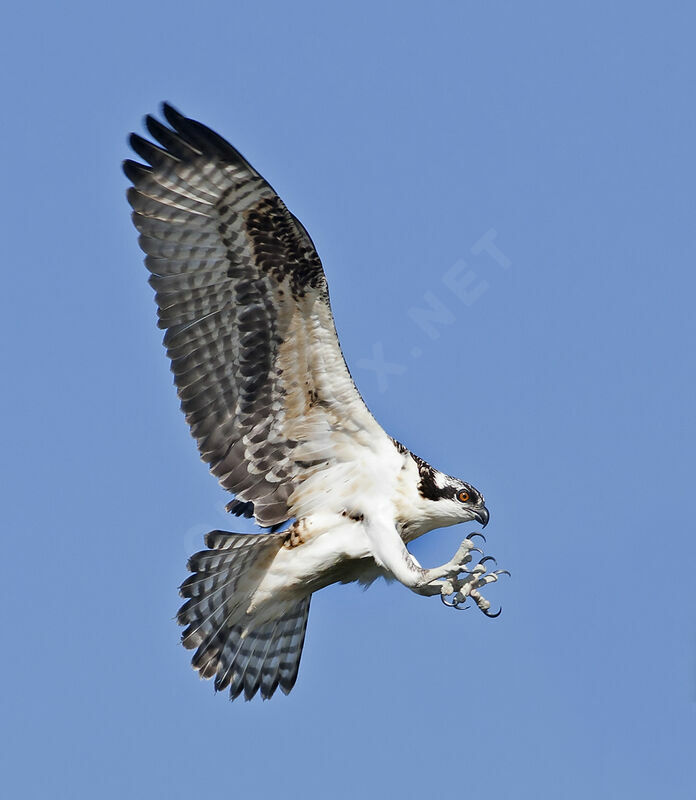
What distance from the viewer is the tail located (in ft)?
38.0

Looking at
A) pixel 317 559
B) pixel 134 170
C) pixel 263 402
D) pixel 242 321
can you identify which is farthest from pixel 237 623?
pixel 134 170

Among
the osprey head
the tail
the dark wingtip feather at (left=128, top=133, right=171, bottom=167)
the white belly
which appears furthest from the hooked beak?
the dark wingtip feather at (left=128, top=133, right=171, bottom=167)

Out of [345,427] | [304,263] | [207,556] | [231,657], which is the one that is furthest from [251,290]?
[231,657]

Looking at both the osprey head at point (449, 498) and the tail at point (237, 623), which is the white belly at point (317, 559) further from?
the osprey head at point (449, 498)

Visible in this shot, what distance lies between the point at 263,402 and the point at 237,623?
66.9 inches

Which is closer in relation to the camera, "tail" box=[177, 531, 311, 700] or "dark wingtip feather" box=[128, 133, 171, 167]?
"dark wingtip feather" box=[128, 133, 171, 167]

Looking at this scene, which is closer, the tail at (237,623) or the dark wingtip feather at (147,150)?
the dark wingtip feather at (147,150)

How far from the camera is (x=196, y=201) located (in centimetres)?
1120

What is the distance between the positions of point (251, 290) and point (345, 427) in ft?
3.82

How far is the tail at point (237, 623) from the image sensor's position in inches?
456

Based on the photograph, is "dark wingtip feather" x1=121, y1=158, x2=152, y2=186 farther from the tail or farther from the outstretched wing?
the tail

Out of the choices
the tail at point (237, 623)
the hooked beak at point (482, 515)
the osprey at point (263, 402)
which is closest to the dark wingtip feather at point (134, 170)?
the osprey at point (263, 402)

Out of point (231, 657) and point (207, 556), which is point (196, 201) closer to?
point (207, 556)

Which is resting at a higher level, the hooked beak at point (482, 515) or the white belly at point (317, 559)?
the white belly at point (317, 559)
